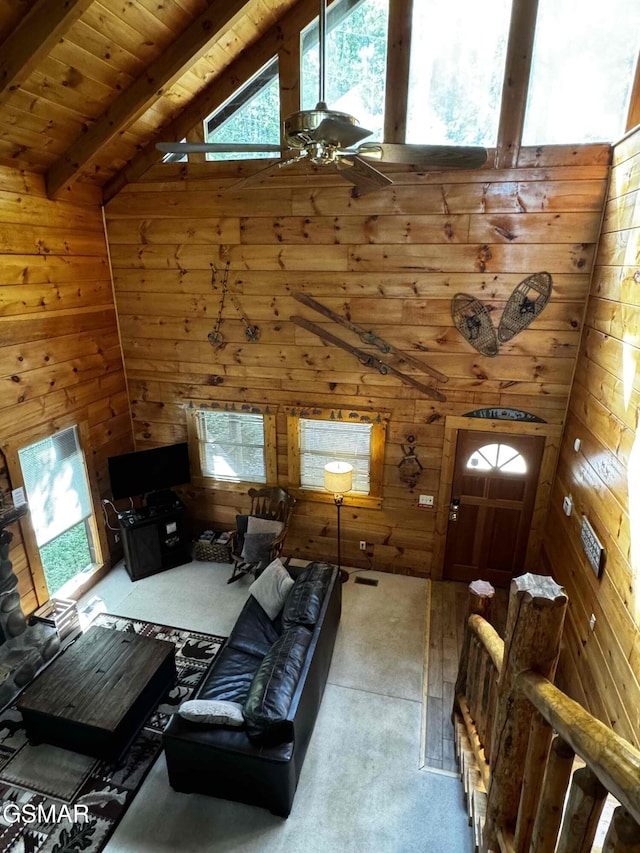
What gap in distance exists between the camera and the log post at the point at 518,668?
5.08 feet

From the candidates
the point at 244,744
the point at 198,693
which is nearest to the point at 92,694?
the point at 198,693

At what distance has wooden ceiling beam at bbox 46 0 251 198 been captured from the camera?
3.46 meters

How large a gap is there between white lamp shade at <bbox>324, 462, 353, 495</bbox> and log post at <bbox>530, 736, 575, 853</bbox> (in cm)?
337

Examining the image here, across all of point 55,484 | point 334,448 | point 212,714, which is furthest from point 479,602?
point 55,484

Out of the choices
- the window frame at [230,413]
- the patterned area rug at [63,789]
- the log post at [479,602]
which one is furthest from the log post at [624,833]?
the window frame at [230,413]

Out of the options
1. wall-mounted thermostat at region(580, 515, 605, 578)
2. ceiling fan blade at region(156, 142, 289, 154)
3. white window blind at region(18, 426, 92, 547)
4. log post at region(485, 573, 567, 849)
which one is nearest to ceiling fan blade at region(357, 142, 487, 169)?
ceiling fan blade at region(156, 142, 289, 154)

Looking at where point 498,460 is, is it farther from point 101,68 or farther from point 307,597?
point 101,68

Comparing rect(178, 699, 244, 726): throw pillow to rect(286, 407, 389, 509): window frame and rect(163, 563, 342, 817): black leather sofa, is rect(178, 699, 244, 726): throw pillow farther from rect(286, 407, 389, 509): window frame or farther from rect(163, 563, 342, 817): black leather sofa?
rect(286, 407, 389, 509): window frame

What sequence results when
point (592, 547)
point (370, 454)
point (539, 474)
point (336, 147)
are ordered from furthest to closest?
point (370, 454) → point (539, 474) → point (592, 547) → point (336, 147)

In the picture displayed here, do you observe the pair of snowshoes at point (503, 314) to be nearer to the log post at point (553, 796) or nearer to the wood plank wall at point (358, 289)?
the wood plank wall at point (358, 289)

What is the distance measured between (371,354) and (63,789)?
4.24 metres

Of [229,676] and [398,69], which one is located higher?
[398,69]

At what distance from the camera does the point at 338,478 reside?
15.8ft

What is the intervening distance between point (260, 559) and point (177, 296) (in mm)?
3000
